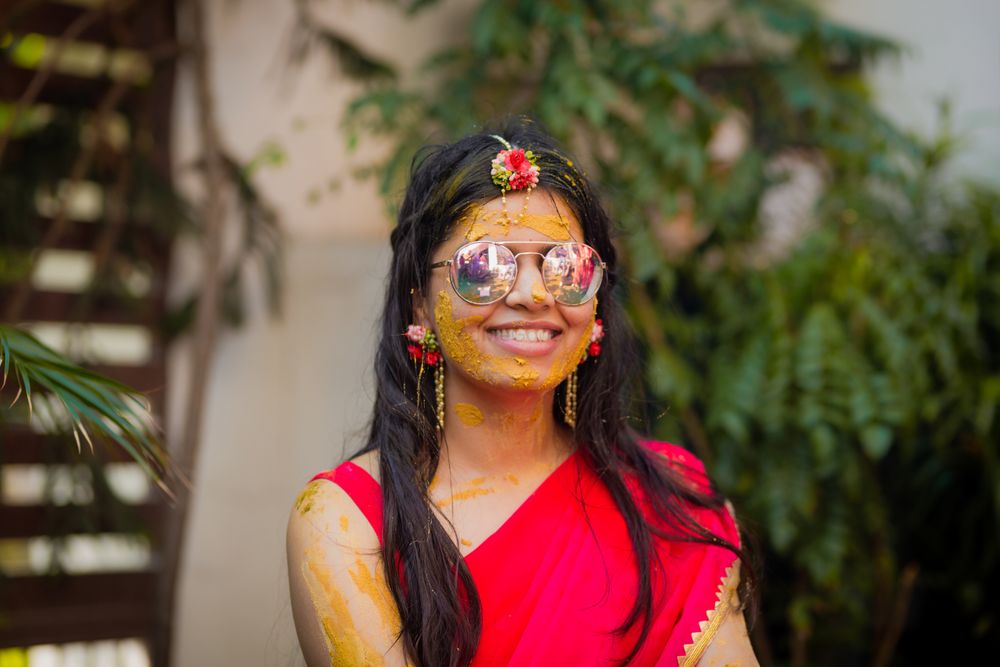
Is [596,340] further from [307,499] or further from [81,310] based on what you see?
[81,310]

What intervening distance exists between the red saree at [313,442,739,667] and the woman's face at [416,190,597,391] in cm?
32

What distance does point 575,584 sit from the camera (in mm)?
2121

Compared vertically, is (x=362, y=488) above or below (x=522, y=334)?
below

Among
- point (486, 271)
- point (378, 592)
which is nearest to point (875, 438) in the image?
point (486, 271)

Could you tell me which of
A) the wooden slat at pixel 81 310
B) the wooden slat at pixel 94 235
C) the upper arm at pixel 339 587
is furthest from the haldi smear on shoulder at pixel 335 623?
the wooden slat at pixel 94 235

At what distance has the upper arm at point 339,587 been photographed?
1.96 meters

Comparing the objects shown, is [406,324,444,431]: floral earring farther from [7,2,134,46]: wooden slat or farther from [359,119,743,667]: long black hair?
[7,2,134,46]: wooden slat

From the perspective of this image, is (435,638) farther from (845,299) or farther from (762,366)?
(845,299)

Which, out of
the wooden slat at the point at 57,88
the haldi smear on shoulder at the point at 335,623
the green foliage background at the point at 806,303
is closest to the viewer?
the haldi smear on shoulder at the point at 335,623

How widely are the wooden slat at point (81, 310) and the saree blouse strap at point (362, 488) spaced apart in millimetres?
1999

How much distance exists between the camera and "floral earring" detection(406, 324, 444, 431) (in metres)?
2.22

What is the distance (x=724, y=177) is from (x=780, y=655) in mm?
2104

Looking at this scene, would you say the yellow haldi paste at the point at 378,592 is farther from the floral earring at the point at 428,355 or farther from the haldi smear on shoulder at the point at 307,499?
the floral earring at the point at 428,355

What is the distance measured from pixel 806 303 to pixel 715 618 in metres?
2.08
